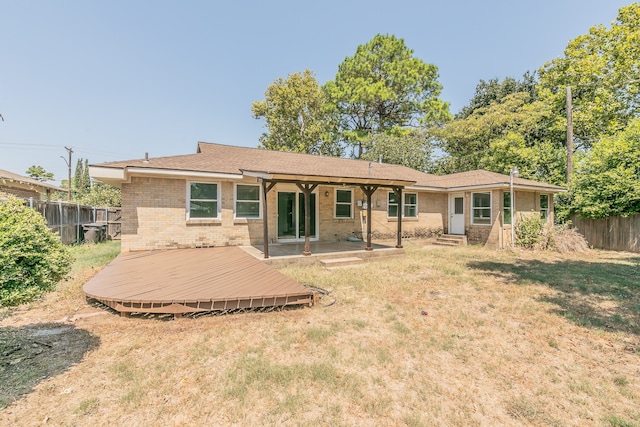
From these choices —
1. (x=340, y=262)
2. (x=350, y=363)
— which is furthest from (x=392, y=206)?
(x=350, y=363)

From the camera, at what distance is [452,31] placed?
671 inches

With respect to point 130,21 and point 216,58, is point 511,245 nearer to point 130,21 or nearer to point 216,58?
point 130,21

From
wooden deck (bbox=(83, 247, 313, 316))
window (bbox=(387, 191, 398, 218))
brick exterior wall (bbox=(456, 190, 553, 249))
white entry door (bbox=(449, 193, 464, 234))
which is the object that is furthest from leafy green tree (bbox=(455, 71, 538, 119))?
wooden deck (bbox=(83, 247, 313, 316))

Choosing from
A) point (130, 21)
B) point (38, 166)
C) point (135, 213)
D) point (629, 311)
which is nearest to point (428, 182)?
point (629, 311)

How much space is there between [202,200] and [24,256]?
6947 mm

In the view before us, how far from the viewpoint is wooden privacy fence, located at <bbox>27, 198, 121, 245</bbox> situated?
10.2m

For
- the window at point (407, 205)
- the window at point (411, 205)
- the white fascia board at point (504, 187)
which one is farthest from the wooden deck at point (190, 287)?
the white fascia board at point (504, 187)

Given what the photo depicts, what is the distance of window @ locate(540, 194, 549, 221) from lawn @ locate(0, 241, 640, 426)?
28.3 feet

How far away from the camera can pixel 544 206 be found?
13414 millimetres

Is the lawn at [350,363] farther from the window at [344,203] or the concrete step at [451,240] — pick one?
the concrete step at [451,240]

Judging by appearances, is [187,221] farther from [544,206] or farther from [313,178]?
[544,206]

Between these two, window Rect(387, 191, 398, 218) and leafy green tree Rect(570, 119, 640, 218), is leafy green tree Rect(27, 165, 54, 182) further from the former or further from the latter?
leafy green tree Rect(570, 119, 640, 218)

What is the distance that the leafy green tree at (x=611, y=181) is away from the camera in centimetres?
1173

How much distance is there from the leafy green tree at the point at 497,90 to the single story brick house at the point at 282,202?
1490 centimetres
